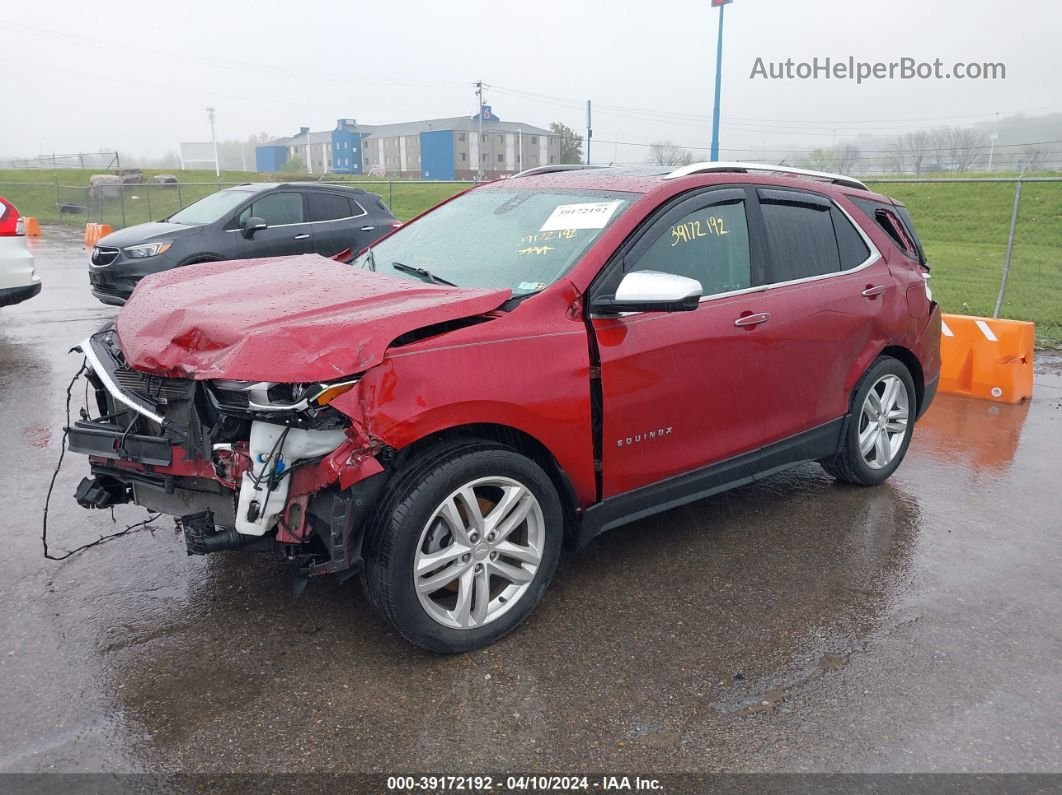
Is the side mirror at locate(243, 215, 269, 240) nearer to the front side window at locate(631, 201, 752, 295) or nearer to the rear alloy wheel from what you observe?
the front side window at locate(631, 201, 752, 295)

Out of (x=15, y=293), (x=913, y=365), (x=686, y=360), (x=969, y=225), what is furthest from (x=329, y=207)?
(x=969, y=225)

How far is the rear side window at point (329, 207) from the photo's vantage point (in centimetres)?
1142

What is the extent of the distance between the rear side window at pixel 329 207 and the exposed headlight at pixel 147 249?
6.55 ft

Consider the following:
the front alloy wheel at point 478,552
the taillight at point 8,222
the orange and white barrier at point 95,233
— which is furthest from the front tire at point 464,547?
the orange and white barrier at point 95,233

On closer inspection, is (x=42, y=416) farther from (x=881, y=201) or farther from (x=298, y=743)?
(x=881, y=201)

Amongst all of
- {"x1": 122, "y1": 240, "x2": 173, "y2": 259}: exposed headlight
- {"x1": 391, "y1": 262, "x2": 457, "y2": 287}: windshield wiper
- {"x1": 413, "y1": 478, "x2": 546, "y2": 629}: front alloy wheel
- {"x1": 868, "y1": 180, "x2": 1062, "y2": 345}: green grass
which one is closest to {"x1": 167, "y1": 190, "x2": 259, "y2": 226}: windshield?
{"x1": 122, "y1": 240, "x2": 173, "y2": 259}: exposed headlight

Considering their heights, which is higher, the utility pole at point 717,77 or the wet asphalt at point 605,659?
the utility pole at point 717,77

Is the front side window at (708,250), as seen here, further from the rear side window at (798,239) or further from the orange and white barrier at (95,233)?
the orange and white barrier at (95,233)

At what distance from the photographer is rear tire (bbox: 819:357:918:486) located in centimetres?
488

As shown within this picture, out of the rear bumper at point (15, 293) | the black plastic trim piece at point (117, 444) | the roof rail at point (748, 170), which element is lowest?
the rear bumper at point (15, 293)

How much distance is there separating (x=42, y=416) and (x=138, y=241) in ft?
14.6

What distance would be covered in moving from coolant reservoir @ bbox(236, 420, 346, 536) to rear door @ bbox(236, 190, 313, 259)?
8329 millimetres

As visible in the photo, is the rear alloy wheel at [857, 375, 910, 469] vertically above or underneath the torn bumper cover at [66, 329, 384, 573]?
underneath

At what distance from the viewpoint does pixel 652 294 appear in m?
3.37
